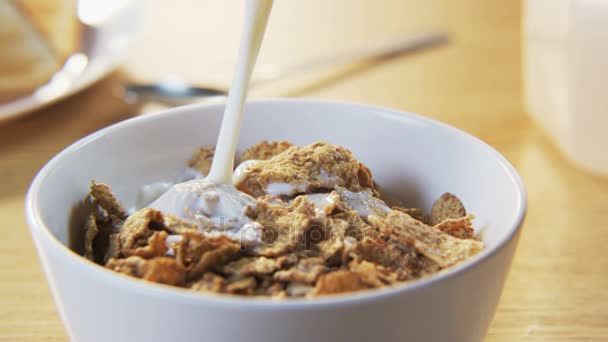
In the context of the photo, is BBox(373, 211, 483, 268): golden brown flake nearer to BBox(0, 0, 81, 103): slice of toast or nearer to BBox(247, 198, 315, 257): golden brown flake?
BBox(247, 198, 315, 257): golden brown flake

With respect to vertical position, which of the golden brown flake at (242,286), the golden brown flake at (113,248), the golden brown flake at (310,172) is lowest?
the golden brown flake at (242,286)

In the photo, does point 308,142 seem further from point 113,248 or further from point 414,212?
point 113,248

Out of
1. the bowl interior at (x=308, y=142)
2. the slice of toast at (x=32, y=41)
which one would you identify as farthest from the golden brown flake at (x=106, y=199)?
the slice of toast at (x=32, y=41)

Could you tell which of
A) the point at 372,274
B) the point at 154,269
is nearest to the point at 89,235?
the point at 154,269

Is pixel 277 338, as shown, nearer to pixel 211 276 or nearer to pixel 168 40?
pixel 211 276

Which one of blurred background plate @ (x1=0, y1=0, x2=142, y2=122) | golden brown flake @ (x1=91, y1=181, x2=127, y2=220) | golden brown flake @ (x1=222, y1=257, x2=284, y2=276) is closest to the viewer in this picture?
golden brown flake @ (x1=222, y1=257, x2=284, y2=276)

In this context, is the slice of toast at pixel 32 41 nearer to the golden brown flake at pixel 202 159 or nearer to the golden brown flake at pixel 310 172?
the golden brown flake at pixel 202 159

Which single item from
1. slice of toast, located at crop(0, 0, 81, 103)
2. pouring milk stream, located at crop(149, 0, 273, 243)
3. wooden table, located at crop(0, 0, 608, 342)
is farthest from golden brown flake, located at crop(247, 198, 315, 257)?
slice of toast, located at crop(0, 0, 81, 103)

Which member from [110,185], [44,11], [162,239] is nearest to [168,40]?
[44,11]
